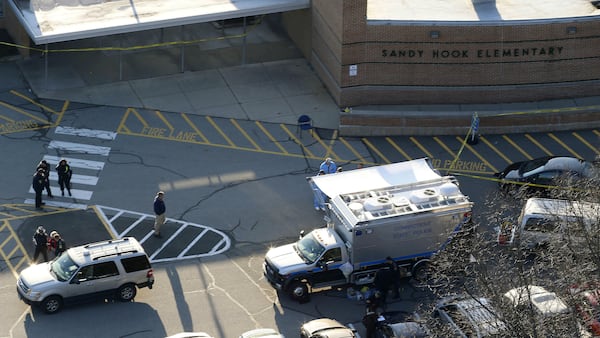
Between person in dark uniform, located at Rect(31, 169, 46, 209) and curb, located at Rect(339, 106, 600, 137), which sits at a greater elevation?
person in dark uniform, located at Rect(31, 169, 46, 209)

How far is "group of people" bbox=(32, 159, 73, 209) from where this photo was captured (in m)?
41.1

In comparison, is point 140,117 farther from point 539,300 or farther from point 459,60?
point 539,300

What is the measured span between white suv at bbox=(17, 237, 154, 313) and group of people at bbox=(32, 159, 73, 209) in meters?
4.61

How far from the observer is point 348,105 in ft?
158

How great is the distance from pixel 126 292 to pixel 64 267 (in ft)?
6.36

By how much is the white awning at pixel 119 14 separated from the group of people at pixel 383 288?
15.3m

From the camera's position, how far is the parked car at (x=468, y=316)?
31.7 metres

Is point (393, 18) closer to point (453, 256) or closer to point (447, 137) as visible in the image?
point (447, 137)

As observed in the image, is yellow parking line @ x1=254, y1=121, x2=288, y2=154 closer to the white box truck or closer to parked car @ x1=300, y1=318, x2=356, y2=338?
the white box truck

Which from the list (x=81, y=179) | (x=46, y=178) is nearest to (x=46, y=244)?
(x=46, y=178)

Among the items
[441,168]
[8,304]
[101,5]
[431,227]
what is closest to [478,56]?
[441,168]

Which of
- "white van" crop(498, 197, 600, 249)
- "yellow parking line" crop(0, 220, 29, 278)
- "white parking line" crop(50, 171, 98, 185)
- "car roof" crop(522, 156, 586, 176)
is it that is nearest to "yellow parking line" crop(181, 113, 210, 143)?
"white parking line" crop(50, 171, 98, 185)

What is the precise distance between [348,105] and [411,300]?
12099mm

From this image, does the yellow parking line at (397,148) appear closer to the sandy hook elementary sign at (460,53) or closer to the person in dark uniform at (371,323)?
the sandy hook elementary sign at (460,53)
